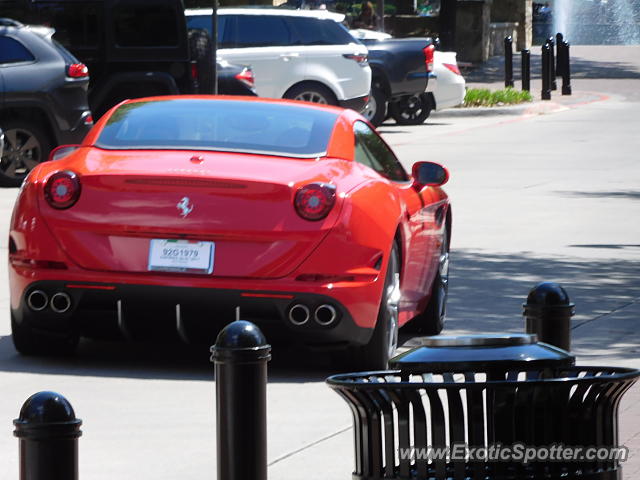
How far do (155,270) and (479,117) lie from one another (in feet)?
76.9

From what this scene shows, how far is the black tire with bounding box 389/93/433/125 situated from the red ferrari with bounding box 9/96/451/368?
20586 mm

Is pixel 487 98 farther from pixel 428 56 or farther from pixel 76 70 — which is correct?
pixel 76 70

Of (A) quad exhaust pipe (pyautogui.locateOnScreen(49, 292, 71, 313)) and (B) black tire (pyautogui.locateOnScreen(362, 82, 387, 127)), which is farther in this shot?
(B) black tire (pyautogui.locateOnScreen(362, 82, 387, 127))

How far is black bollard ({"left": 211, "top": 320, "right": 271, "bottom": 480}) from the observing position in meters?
5.01

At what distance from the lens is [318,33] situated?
26.0 m

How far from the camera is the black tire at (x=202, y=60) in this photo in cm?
2189

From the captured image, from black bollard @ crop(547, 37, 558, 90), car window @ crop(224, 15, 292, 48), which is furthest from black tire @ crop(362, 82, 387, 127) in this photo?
black bollard @ crop(547, 37, 558, 90)

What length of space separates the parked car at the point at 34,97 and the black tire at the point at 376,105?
33.2 feet

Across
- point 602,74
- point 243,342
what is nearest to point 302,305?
point 243,342

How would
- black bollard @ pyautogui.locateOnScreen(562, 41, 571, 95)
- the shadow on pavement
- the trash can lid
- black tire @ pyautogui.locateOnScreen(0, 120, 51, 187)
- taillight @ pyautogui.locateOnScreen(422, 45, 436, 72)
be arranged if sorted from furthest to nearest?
1. black bollard @ pyautogui.locateOnScreen(562, 41, 571, 95)
2. taillight @ pyautogui.locateOnScreen(422, 45, 436, 72)
3. black tire @ pyautogui.locateOnScreen(0, 120, 51, 187)
4. the shadow on pavement
5. the trash can lid

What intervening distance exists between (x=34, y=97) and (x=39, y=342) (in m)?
9.95

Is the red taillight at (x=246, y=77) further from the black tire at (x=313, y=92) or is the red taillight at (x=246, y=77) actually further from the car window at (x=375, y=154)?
the car window at (x=375, y=154)

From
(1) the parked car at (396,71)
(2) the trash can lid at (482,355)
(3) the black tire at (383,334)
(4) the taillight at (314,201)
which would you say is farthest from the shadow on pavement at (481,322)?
(1) the parked car at (396,71)

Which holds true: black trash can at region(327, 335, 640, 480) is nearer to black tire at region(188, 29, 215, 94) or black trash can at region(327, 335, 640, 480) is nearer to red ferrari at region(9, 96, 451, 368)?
red ferrari at region(9, 96, 451, 368)
